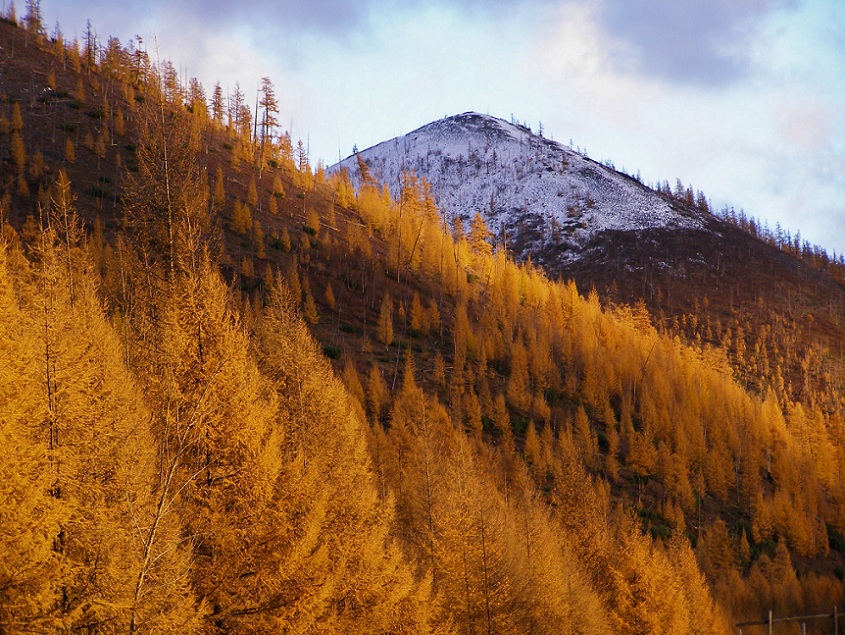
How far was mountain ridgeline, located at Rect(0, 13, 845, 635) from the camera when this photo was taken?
1042 centimetres

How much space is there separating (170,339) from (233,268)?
7873cm

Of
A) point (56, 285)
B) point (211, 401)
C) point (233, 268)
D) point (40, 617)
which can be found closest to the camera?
point (40, 617)

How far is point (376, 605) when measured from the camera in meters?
15.2

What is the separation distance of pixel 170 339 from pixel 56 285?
4251 mm

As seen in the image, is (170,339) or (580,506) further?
(580,506)

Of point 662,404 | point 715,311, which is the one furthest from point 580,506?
point 715,311

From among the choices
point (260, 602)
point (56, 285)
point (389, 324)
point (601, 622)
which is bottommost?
point (601, 622)

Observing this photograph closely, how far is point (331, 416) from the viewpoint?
19891 millimetres

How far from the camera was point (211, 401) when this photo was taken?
10672mm

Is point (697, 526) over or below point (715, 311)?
below

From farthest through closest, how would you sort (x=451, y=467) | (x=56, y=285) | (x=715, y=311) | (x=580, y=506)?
A: (x=715, y=311)
(x=580, y=506)
(x=451, y=467)
(x=56, y=285)

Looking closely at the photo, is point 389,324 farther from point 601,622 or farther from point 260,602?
point 260,602

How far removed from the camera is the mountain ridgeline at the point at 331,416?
10422mm

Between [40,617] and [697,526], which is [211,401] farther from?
[697,526]
